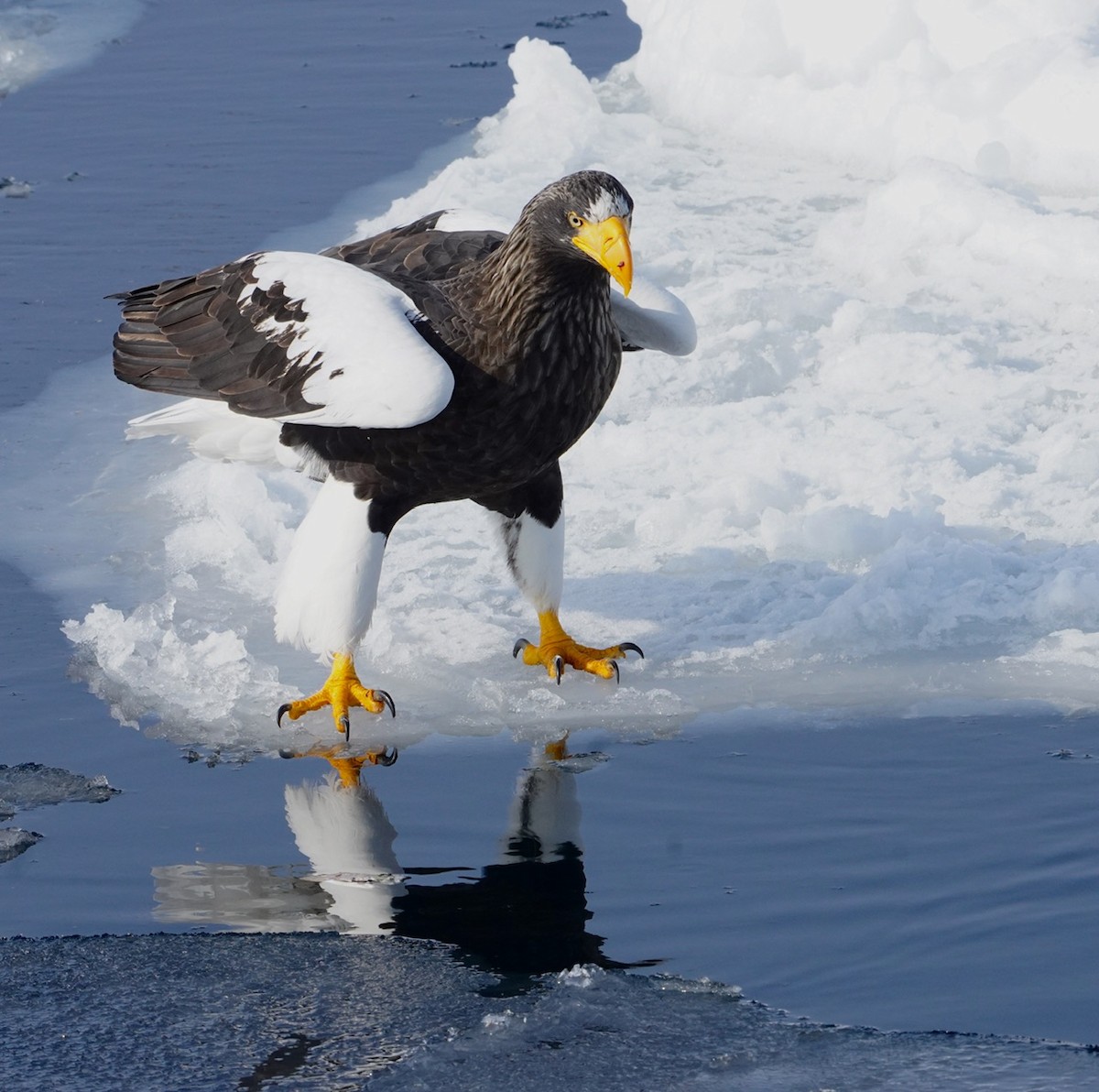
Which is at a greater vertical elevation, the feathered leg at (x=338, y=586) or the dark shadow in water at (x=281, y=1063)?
the feathered leg at (x=338, y=586)

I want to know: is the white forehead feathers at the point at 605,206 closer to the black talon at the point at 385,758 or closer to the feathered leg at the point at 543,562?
the feathered leg at the point at 543,562

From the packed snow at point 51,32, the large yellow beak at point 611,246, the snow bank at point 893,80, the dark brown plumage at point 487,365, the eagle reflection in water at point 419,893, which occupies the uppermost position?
the packed snow at point 51,32

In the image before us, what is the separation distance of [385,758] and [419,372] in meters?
0.97

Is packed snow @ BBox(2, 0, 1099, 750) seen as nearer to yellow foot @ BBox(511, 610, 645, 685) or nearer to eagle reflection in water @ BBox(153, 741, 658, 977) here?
yellow foot @ BBox(511, 610, 645, 685)

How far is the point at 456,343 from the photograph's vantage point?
453 centimetres

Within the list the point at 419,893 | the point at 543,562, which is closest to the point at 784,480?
the point at 543,562

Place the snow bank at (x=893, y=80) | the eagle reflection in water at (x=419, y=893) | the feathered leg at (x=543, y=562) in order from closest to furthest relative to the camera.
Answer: the eagle reflection in water at (x=419, y=893) < the feathered leg at (x=543, y=562) < the snow bank at (x=893, y=80)

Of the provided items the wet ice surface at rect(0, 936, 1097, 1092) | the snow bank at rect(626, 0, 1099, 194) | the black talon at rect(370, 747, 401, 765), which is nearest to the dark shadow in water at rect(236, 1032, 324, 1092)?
the wet ice surface at rect(0, 936, 1097, 1092)

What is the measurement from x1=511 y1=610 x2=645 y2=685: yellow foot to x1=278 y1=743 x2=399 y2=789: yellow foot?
626mm

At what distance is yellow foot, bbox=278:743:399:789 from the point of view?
14.5 ft

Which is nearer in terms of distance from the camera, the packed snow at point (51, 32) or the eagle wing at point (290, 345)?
the eagle wing at point (290, 345)

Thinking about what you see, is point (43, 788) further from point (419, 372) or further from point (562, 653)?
point (562, 653)

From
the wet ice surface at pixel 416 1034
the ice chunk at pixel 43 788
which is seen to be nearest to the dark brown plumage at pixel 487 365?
the ice chunk at pixel 43 788

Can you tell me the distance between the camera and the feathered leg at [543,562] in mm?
5004
